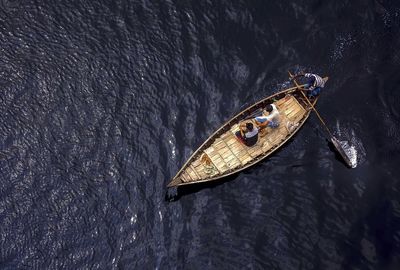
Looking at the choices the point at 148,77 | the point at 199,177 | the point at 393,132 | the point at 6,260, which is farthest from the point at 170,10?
the point at 6,260

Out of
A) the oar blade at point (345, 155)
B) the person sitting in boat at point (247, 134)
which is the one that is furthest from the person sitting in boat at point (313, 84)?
the person sitting in boat at point (247, 134)

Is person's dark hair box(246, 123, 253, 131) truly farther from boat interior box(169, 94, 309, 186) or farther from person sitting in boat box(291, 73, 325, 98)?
person sitting in boat box(291, 73, 325, 98)

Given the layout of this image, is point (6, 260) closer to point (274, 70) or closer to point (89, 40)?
point (89, 40)

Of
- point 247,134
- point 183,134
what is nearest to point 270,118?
point 247,134

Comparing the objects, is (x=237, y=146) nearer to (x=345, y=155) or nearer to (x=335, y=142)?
(x=335, y=142)

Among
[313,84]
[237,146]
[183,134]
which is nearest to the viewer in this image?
[237,146]

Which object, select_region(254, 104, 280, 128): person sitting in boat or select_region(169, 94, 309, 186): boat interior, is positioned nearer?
select_region(169, 94, 309, 186): boat interior

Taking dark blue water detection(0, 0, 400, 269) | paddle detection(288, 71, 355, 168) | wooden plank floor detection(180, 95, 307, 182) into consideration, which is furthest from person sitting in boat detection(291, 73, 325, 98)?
dark blue water detection(0, 0, 400, 269)
